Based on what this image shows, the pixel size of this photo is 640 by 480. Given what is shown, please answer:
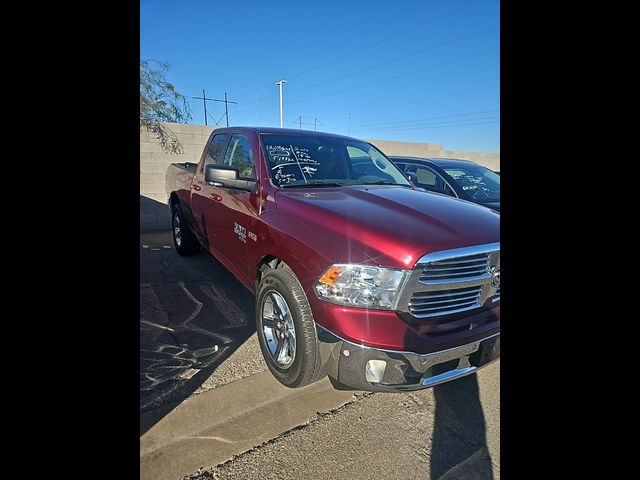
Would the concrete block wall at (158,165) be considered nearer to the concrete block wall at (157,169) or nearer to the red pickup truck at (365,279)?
the concrete block wall at (157,169)

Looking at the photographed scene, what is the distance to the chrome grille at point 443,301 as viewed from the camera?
2047 millimetres

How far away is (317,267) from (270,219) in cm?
74

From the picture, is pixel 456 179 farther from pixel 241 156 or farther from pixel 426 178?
pixel 241 156

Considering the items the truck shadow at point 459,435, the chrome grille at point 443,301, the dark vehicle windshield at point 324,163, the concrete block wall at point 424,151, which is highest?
the concrete block wall at point 424,151

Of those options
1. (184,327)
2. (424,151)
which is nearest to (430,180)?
(184,327)

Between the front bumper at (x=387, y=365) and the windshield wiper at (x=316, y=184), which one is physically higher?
the windshield wiper at (x=316, y=184)

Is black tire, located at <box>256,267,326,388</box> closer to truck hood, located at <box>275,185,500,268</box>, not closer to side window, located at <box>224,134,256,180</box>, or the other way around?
truck hood, located at <box>275,185,500,268</box>

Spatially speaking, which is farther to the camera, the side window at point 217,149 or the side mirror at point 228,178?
the side window at point 217,149

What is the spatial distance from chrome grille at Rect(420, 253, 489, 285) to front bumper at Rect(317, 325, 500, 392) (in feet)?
1.32

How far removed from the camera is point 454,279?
2.16 meters

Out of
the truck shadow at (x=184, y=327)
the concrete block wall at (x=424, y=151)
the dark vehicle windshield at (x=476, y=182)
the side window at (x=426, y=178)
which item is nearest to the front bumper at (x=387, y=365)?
the truck shadow at (x=184, y=327)

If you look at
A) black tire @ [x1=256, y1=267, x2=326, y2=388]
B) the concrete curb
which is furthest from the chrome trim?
the concrete curb
